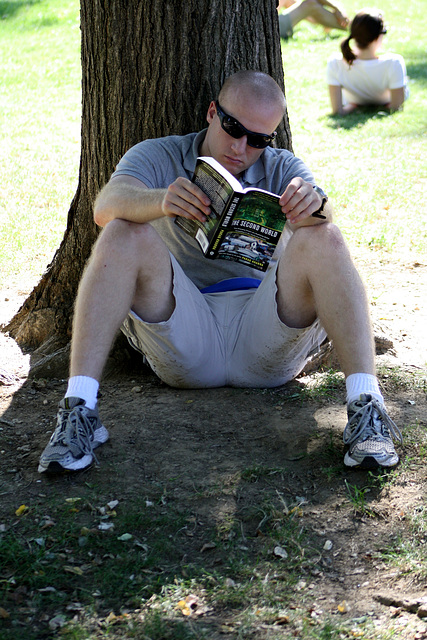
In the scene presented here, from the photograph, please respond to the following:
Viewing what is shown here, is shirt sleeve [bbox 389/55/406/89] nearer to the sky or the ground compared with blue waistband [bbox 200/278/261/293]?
nearer to the ground

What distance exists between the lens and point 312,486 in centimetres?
266

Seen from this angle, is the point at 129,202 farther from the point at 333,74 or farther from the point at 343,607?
the point at 333,74

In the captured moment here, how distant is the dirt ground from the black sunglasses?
113 cm

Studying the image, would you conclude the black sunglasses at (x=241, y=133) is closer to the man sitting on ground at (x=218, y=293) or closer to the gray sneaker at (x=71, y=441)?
the man sitting on ground at (x=218, y=293)

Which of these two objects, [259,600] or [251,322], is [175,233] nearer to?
[251,322]

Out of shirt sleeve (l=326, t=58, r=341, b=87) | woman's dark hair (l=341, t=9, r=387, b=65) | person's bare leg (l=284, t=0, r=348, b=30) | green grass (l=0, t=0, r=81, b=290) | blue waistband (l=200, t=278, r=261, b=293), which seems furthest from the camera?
person's bare leg (l=284, t=0, r=348, b=30)

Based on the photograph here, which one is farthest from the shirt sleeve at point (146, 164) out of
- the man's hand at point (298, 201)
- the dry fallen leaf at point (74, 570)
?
the dry fallen leaf at point (74, 570)

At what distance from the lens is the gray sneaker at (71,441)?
2672 millimetres

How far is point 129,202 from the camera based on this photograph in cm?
292

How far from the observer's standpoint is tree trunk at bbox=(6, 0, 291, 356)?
358cm

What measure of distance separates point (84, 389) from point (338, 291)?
107 centimetres

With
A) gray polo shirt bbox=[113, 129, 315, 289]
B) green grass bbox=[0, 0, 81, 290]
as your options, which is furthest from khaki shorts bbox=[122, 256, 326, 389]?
green grass bbox=[0, 0, 81, 290]

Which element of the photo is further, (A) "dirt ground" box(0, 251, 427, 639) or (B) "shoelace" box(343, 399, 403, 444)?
(B) "shoelace" box(343, 399, 403, 444)

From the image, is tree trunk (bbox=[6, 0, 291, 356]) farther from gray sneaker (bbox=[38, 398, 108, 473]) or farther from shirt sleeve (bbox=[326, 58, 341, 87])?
shirt sleeve (bbox=[326, 58, 341, 87])
